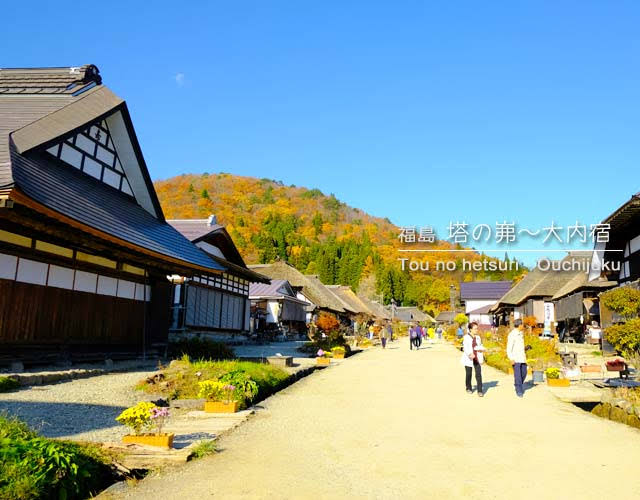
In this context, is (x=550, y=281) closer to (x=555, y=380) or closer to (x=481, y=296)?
(x=481, y=296)

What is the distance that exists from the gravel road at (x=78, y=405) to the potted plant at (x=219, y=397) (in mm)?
1345

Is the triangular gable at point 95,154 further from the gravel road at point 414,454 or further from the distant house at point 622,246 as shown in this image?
the distant house at point 622,246

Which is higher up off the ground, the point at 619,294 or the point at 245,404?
the point at 619,294

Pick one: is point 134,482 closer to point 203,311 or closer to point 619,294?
point 619,294

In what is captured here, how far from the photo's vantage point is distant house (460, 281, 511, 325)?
66188 millimetres

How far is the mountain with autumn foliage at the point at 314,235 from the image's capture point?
9225 centimetres

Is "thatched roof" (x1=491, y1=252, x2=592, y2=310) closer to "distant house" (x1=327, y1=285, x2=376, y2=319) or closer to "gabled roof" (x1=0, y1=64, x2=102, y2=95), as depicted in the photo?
"distant house" (x1=327, y1=285, x2=376, y2=319)

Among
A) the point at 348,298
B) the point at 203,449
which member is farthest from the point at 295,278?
the point at 203,449

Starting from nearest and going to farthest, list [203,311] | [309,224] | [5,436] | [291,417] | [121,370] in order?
1. [5,436]
2. [291,417]
3. [121,370]
4. [203,311]
5. [309,224]

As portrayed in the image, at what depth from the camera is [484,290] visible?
68875 millimetres

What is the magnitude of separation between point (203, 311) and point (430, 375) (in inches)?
449

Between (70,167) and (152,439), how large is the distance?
10260 millimetres

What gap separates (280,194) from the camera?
13100 centimetres

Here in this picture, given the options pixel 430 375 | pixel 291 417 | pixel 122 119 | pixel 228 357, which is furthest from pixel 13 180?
pixel 430 375
